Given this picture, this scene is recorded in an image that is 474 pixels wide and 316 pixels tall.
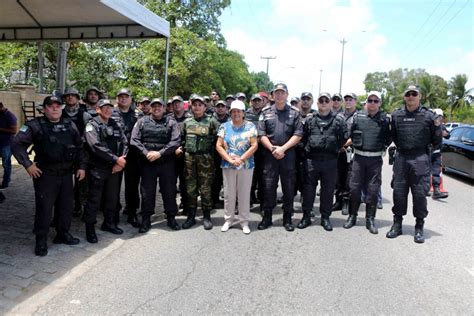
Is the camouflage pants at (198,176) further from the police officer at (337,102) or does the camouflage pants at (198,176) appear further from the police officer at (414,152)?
the police officer at (337,102)

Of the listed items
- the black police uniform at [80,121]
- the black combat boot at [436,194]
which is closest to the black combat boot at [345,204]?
the black combat boot at [436,194]

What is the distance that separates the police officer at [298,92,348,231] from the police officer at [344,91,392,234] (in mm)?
238

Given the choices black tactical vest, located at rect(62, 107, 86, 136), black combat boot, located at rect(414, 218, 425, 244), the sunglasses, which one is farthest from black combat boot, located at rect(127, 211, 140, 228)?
the sunglasses

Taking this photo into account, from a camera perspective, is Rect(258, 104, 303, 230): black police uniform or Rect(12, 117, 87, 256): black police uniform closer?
Rect(12, 117, 87, 256): black police uniform

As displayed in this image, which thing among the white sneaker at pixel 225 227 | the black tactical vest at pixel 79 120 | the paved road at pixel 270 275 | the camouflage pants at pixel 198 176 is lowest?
the paved road at pixel 270 275

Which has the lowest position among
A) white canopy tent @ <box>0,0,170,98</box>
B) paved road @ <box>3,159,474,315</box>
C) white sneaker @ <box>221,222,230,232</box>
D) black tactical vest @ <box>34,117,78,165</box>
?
paved road @ <box>3,159,474,315</box>

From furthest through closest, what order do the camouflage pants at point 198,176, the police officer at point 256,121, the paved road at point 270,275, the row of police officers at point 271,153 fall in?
the police officer at point 256,121, the camouflage pants at point 198,176, the row of police officers at point 271,153, the paved road at point 270,275

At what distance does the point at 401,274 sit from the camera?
4188 millimetres

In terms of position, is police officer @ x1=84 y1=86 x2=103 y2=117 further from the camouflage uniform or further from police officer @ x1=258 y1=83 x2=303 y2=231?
police officer @ x1=258 y1=83 x2=303 y2=231

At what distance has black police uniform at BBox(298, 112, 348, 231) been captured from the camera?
5699 millimetres

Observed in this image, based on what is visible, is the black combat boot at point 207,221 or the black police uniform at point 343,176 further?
the black police uniform at point 343,176

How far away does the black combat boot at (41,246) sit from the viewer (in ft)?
14.6

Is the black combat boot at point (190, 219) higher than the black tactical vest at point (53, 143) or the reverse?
the reverse

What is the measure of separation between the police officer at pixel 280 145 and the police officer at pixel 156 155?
127 cm
